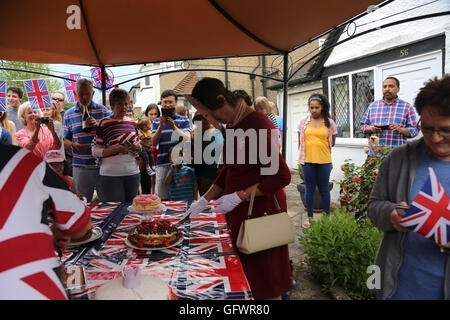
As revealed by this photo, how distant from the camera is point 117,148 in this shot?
10.9 ft

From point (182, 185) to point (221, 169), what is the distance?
5.28ft

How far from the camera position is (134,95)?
109 ft

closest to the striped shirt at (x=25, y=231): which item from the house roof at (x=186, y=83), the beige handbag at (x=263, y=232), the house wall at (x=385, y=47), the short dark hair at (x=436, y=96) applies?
the beige handbag at (x=263, y=232)

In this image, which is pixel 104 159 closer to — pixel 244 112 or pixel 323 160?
pixel 244 112

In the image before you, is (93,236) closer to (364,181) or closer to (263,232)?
(263,232)

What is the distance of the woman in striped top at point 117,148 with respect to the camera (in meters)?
3.37

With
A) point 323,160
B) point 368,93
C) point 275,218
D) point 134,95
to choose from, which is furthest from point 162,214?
point 134,95

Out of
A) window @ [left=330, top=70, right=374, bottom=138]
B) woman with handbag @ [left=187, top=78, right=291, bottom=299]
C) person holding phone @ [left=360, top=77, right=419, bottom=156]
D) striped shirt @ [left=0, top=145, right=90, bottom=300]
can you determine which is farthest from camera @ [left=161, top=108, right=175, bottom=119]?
window @ [left=330, top=70, right=374, bottom=138]

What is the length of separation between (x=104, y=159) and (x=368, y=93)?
5.23 m

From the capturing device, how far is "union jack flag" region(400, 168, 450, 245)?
4.14 feet

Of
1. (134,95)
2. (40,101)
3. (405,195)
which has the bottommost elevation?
(405,195)

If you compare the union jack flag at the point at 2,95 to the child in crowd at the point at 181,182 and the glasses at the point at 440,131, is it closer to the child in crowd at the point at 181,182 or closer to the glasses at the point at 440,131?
the child in crowd at the point at 181,182

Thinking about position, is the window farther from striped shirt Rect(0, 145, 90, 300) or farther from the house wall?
striped shirt Rect(0, 145, 90, 300)
